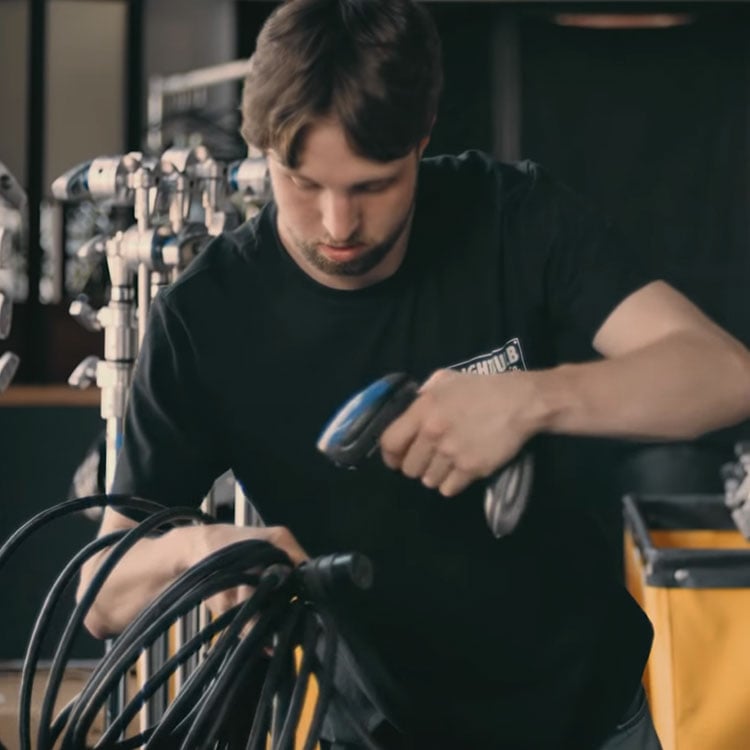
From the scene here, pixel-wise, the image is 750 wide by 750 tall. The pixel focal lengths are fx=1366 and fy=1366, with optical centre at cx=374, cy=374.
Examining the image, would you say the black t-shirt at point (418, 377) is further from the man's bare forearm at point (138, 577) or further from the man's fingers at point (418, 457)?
the man's fingers at point (418, 457)

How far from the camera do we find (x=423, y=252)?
1.12m

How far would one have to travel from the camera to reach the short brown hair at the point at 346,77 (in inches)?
38.6

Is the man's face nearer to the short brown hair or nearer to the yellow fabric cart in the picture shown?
the short brown hair

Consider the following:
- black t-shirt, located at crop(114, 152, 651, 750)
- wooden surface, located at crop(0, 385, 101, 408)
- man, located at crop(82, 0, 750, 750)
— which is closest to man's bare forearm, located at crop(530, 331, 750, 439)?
man, located at crop(82, 0, 750, 750)

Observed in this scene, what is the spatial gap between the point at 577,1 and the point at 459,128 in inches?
24.1

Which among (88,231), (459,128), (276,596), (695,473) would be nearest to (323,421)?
(276,596)

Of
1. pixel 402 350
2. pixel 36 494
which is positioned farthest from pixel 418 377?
pixel 36 494

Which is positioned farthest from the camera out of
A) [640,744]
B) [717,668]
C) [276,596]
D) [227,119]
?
[227,119]

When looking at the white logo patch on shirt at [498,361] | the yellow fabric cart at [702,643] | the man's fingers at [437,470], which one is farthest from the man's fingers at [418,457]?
the yellow fabric cart at [702,643]

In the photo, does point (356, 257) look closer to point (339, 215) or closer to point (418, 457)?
point (339, 215)

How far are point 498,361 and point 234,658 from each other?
389 mm

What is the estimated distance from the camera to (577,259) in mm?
1095

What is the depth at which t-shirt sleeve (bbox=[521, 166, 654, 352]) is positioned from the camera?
108 cm

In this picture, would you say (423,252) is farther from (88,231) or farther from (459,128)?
(459,128)
